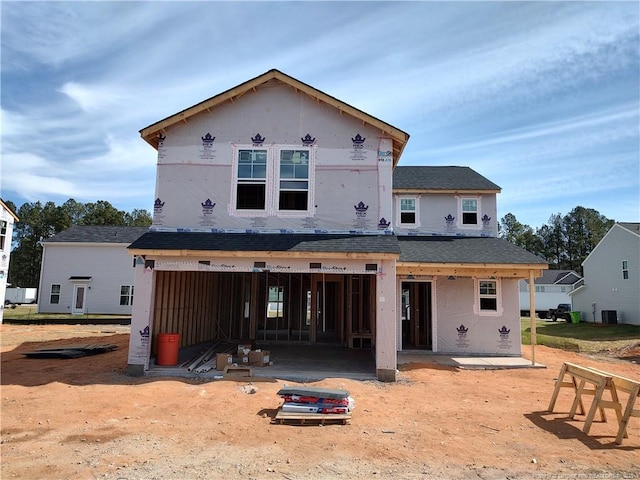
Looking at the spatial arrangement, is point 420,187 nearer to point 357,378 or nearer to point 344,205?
point 344,205

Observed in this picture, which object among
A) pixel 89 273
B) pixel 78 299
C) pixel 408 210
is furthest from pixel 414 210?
pixel 78 299

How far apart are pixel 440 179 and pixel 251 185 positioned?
9.72 m

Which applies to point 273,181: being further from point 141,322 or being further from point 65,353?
point 65,353

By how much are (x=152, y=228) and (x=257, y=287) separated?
644 cm

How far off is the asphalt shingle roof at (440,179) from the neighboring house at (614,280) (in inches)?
620

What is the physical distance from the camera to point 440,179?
739 inches

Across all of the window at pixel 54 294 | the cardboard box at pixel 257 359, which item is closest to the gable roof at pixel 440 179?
the cardboard box at pixel 257 359

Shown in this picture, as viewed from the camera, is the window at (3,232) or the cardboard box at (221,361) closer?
the cardboard box at (221,361)

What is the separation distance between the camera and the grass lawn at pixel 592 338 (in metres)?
20.3

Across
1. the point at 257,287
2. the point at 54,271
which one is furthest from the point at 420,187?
the point at 54,271

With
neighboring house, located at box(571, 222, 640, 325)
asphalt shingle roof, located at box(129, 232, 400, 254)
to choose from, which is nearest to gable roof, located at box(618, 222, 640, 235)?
neighboring house, located at box(571, 222, 640, 325)

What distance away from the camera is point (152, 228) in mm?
12117

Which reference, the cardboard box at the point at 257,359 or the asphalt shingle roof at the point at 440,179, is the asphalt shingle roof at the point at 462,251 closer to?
the asphalt shingle roof at the point at 440,179

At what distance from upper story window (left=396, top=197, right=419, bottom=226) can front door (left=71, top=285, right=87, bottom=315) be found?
24.9 meters
